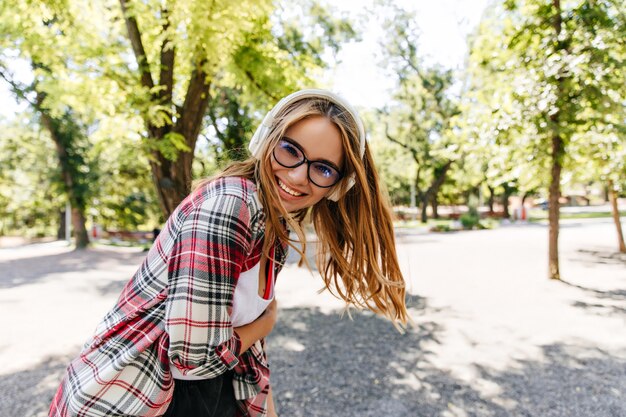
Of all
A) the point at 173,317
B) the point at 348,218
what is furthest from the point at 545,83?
A: the point at 173,317

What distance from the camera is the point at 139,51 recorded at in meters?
4.57

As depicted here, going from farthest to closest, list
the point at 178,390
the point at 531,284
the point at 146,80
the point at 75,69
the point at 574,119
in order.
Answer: the point at 531,284 → the point at 574,119 → the point at 146,80 → the point at 75,69 → the point at 178,390

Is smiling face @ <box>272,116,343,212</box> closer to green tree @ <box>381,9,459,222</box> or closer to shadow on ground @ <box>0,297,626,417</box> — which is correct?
shadow on ground @ <box>0,297,626,417</box>

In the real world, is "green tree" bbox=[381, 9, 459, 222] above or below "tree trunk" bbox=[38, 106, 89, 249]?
above

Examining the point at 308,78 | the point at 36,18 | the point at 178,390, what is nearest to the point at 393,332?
the point at 308,78

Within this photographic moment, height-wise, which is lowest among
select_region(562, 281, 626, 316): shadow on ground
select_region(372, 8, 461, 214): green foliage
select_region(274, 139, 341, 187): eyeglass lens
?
select_region(562, 281, 626, 316): shadow on ground

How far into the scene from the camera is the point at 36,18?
4.49 metres

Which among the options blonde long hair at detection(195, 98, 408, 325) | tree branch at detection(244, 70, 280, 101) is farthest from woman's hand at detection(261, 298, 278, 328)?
tree branch at detection(244, 70, 280, 101)

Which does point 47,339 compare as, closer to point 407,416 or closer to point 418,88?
point 407,416

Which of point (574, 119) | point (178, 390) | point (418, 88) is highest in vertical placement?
point (418, 88)

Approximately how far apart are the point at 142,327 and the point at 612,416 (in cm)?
383

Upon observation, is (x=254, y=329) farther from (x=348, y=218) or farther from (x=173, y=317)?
(x=348, y=218)

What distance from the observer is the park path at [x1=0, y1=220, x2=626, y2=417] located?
3564 mm

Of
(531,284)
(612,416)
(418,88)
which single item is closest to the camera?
(612,416)
